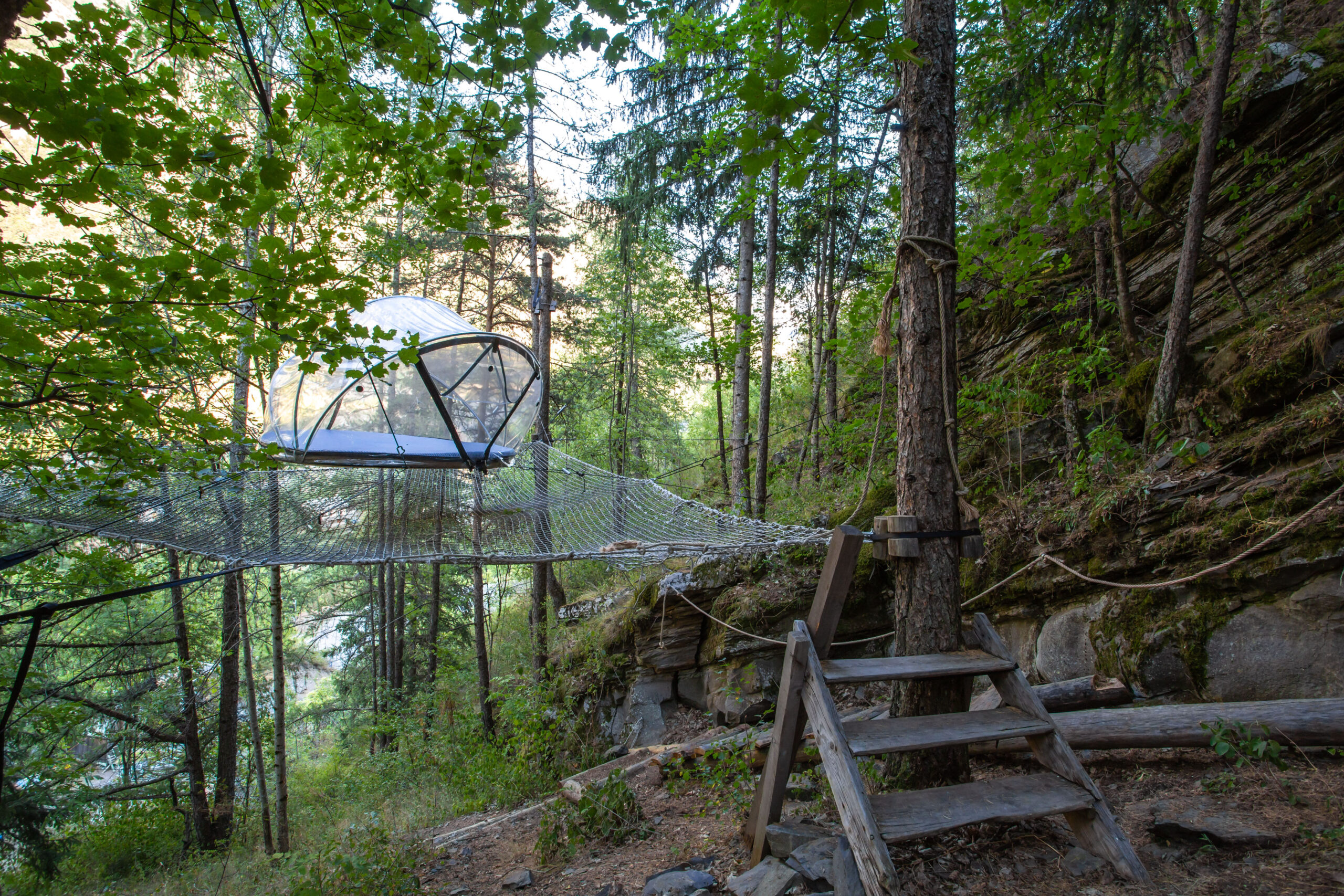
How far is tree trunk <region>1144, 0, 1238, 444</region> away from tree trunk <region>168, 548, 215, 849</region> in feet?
23.9

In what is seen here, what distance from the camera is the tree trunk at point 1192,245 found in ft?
9.43

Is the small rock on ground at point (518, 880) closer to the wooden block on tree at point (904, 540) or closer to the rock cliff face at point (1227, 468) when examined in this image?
the wooden block on tree at point (904, 540)

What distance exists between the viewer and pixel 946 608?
5.66ft

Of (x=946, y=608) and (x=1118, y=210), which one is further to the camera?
(x=1118, y=210)

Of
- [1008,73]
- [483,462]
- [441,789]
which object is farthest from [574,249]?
[441,789]

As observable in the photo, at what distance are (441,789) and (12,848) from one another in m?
2.58

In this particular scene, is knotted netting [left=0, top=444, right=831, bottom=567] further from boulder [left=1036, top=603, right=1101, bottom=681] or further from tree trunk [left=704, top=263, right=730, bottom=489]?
tree trunk [left=704, top=263, right=730, bottom=489]

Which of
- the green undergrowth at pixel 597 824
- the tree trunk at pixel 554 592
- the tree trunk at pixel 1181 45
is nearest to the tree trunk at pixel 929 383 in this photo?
the green undergrowth at pixel 597 824

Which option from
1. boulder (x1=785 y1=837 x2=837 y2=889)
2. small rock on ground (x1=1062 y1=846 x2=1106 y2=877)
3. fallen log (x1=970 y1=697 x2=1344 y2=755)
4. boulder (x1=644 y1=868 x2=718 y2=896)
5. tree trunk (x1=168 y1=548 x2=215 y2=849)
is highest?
fallen log (x1=970 y1=697 x2=1344 y2=755)

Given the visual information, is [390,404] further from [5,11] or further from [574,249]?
[574,249]

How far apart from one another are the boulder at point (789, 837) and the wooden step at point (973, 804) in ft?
1.16

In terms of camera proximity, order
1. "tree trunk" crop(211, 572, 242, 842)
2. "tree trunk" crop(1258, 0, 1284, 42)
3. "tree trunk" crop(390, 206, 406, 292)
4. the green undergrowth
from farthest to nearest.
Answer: "tree trunk" crop(390, 206, 406, 292), "tree trunk" crop(211, 572, 242, 842), "tree trunk" crop(1258, 0, 1284, 42), the green undergrowth

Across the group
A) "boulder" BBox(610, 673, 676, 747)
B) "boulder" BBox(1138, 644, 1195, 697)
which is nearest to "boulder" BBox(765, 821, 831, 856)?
"boulder" BBox(1138, 644, 1195, 697)

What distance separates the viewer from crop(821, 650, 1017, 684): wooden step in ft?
4.99
